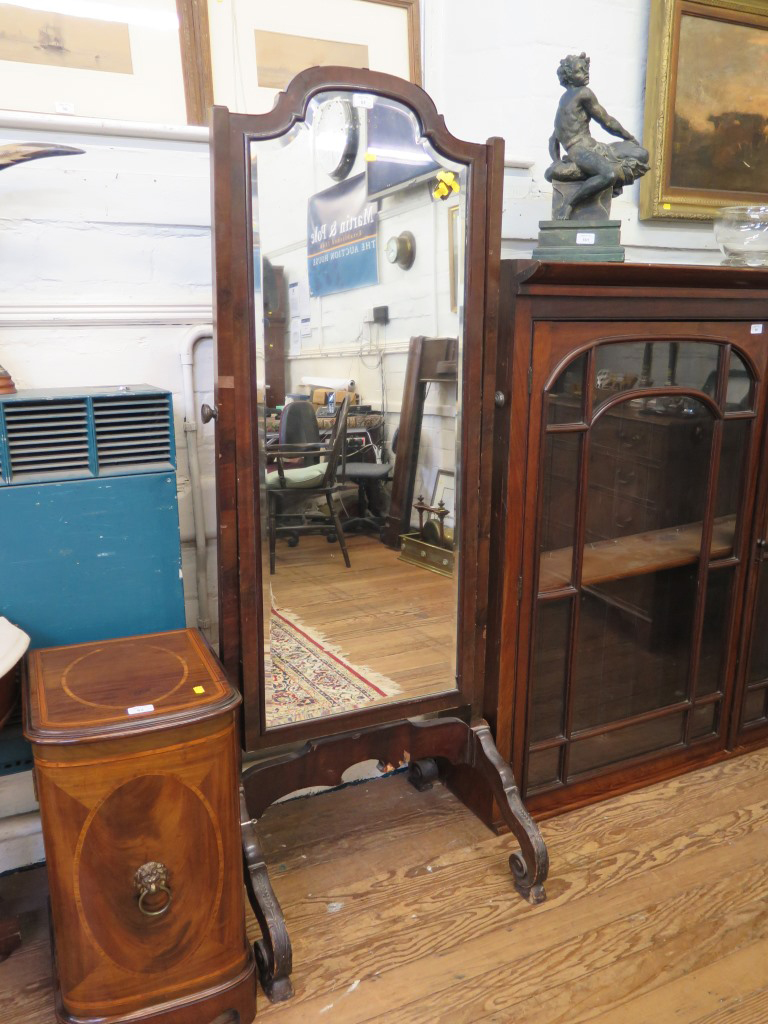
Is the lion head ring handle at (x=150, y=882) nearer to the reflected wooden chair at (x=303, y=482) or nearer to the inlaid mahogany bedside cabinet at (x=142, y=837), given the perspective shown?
the inlaid mahogany bedside cabinet at (x=142, y=837)

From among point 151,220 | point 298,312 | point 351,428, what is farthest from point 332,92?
point 351,428

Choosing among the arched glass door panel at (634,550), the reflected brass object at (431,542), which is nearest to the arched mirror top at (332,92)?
the arched glass door panel at (634,550)

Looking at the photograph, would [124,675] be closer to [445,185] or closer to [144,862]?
[144,862]

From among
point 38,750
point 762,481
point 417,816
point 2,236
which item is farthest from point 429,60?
point 417,816

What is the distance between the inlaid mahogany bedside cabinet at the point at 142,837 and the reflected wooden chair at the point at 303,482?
358mm

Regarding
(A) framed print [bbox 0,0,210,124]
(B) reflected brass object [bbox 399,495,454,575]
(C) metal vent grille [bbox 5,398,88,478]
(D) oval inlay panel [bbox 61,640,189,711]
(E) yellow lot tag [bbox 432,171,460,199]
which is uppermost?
(A) framed print [bbox 0,0,210,124]

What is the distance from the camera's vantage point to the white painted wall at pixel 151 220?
1.73 metres

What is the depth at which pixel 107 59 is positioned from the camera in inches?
68.9

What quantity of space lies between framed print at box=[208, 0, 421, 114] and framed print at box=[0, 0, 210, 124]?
6 centimetres

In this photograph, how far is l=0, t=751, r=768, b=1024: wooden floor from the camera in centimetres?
153

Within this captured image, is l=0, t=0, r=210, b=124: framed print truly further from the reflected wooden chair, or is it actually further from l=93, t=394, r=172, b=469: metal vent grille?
the reflected wooden chair

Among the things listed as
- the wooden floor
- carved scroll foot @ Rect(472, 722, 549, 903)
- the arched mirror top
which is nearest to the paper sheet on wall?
the arched mirror top

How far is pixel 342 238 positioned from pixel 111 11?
2.62ft

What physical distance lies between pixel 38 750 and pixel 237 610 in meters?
0.49
